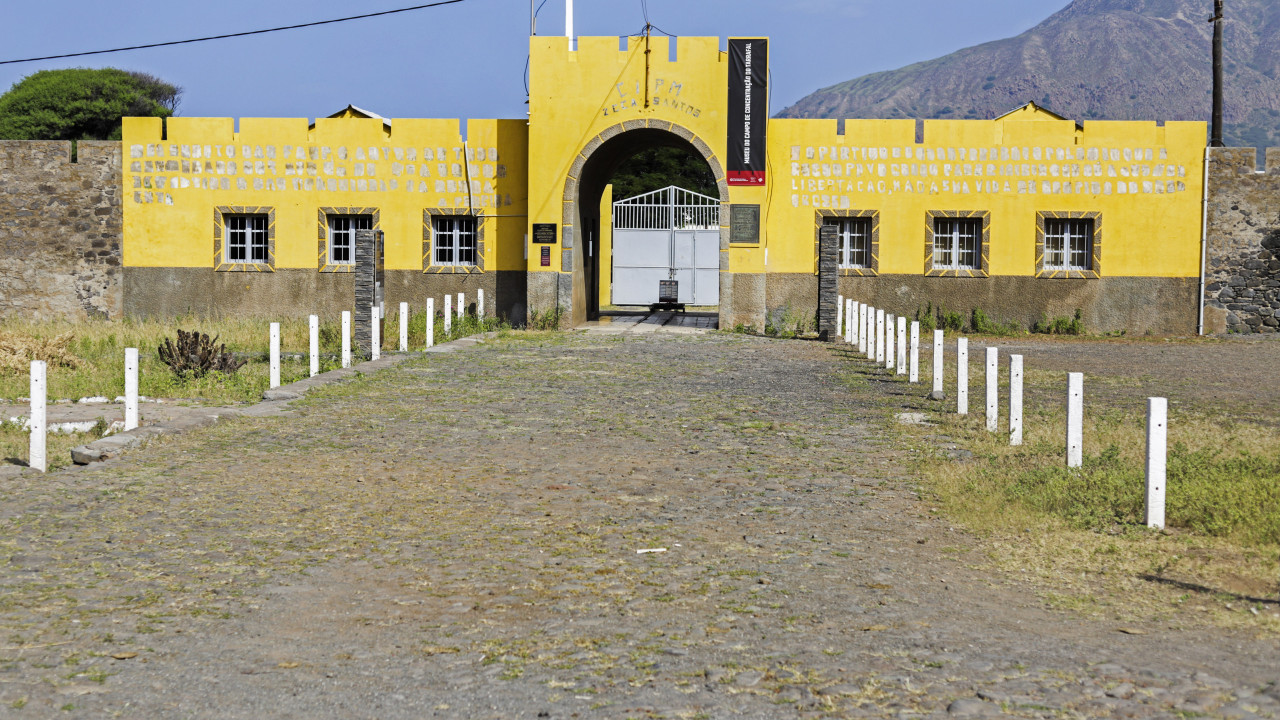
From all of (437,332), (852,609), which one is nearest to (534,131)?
(437,332)

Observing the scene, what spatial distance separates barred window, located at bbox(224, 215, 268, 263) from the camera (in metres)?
27.0

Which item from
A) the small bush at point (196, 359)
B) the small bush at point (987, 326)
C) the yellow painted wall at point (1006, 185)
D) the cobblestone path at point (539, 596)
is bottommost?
the cobblestone path at point (539, 596)

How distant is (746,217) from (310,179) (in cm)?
899

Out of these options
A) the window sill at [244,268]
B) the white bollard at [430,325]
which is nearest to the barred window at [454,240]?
the window sill at [244,268]

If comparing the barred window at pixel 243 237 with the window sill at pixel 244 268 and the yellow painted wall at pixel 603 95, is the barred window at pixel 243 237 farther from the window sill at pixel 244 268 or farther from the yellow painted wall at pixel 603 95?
the yellow painted wall at pixel 603 95

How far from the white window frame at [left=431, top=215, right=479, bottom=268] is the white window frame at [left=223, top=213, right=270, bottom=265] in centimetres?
356

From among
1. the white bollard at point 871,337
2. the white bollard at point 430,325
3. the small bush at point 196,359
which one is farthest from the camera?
the white bollard at point 430,325

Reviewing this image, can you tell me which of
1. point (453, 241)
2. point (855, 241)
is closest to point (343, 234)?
point (453, 241)

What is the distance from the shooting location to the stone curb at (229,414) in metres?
9.54

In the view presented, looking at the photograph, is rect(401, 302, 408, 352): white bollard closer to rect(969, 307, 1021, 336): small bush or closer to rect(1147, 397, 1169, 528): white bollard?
rect(969, 307, 1021, 336): small bush

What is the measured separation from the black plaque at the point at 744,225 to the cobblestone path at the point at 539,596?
15.0 metres

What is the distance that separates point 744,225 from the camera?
2561 centimetres

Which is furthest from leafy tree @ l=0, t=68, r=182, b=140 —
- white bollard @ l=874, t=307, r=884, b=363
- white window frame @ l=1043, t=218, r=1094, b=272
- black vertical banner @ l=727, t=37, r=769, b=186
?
white bollard @ l=874, t=307, r=884, b=363

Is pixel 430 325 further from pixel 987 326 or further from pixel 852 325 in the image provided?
pixel 987 326
